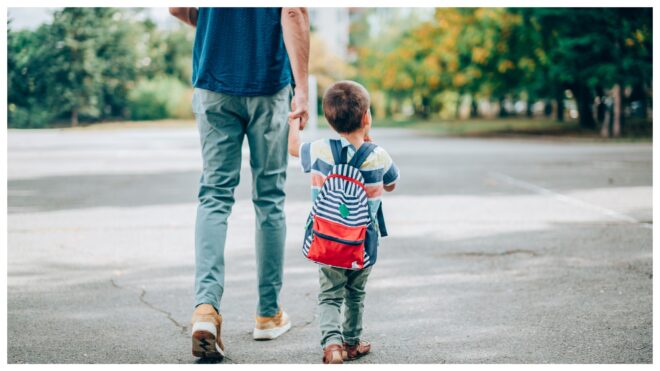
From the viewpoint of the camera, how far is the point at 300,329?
3.82 m

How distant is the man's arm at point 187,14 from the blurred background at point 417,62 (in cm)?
137

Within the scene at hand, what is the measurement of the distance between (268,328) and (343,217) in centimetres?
69

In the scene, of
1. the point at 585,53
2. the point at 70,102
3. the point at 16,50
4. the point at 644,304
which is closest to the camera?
the point at 644,304

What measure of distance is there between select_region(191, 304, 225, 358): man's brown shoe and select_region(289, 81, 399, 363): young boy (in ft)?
1.35

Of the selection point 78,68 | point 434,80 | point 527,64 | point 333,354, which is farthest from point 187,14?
point 434,80

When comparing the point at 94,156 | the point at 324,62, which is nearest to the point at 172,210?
the point at 94,156

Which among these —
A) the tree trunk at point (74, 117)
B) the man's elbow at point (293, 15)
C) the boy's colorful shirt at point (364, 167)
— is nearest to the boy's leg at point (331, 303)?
the boy's colorful shirt at point (364, 167)

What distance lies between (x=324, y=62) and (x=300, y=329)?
5559 centimetres

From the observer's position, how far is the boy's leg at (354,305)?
3398mm

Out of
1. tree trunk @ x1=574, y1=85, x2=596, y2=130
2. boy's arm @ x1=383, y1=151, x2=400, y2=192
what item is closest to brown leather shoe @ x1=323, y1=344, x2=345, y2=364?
boy's arm @ x1=383, y1=151, x2=400, y2=192

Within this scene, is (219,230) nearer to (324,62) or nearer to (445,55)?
(445,55)

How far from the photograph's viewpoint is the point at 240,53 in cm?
356

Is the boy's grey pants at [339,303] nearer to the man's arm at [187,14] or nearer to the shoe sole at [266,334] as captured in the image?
the shoe sole at [266,334]

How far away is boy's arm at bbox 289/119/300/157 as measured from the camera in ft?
11.5
